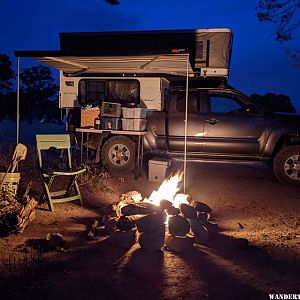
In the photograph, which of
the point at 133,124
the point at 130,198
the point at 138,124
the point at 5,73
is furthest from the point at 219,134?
the point at 5,73

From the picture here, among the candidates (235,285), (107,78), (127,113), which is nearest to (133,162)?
(127,113)

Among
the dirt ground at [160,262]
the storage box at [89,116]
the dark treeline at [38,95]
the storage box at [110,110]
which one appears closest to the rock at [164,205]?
the dirt ground at [160,262]

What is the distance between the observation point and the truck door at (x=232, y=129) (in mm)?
8742

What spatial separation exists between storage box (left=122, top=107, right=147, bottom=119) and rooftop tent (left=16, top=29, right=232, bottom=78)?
3.12 feet

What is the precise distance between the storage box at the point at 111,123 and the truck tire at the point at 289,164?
347 cm

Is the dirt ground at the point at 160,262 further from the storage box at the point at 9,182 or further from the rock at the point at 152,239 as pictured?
the storage box at the point at 9,182

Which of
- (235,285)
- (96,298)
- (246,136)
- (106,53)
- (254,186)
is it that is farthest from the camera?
(246,136)

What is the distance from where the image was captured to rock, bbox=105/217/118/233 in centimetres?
528

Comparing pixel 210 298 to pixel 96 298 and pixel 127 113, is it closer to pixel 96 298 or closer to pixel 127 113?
pixel 96 298

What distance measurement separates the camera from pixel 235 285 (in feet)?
12.6

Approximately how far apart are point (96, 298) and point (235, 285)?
1.31m

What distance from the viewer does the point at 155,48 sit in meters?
10.0

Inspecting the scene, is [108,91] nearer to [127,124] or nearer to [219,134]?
[127,124]

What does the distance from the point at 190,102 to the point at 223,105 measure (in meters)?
0.74
